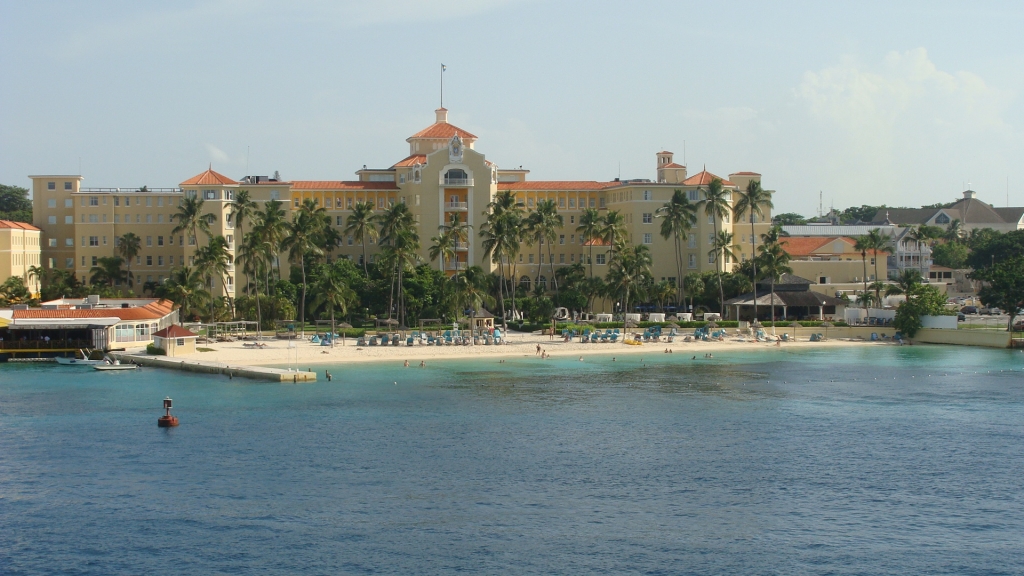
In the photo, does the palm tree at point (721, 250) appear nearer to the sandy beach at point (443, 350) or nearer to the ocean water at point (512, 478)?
the sandy beach at point (443, 350)

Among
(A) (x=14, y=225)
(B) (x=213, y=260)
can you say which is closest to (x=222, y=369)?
(B) (x=213, y=260)

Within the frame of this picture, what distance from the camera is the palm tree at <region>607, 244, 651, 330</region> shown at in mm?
89938

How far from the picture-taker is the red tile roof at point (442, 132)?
4486 inches

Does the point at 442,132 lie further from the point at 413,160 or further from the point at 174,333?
the point at 174,333

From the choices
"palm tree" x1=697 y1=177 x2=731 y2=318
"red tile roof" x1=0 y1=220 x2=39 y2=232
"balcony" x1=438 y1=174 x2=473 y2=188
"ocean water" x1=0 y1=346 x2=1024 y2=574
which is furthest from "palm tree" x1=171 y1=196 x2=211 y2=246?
"palm tree" x1=697 y1=177 x2=731 y2=318

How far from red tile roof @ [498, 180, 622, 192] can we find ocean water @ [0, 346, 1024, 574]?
52.1 metres

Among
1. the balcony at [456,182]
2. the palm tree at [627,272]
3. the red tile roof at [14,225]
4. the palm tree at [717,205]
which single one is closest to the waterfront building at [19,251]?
the red tile roof at [14,225]

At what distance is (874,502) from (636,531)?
31.1 ft

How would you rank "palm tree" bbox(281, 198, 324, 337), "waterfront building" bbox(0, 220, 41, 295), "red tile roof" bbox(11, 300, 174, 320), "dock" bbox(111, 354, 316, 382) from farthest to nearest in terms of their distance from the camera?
"waterfront building" bbox(0, 220, 41, 295) < "palm tree" bbox(281, 198, 324, 337) < "red tile roof" bbox(11, 300, 174, 320) < "dock" bbox(111, 354, 316, 382)

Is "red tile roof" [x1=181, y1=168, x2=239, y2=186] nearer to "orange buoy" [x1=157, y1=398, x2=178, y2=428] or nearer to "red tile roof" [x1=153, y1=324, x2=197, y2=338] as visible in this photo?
"red tile roof" [x1=153, y1=324, x2=197, y2=338]

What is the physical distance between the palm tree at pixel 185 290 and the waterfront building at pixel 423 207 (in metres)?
8.80

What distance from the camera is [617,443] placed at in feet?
152

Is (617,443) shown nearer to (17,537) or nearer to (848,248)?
(17,537)

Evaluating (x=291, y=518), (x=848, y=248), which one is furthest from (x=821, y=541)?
(x=848, y=248)
